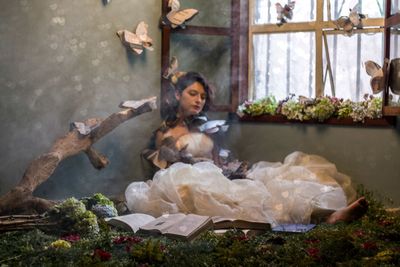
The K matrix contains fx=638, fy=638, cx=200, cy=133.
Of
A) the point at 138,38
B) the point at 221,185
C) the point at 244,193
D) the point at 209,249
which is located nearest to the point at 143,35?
the point at 138,38

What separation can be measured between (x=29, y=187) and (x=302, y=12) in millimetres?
2544

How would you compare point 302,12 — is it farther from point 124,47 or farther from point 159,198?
point 159,198

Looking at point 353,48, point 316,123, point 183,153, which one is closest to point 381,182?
point 316,123

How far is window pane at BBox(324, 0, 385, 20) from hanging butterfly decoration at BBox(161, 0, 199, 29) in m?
1.07

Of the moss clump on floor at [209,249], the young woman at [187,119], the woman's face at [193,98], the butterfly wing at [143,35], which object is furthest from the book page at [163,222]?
the butterfly wing at [143,35]

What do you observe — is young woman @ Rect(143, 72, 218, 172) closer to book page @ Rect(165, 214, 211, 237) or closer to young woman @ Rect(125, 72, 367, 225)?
young woman @ Rect(125, 72, 367, 225)

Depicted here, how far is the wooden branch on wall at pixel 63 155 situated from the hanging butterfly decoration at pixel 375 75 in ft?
5.22

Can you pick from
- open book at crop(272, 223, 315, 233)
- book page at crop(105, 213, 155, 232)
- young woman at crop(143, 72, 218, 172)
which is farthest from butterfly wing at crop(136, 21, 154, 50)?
open book at crop(272, 223, 315, 233)

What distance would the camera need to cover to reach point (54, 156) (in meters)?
4.24

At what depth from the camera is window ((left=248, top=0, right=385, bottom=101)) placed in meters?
4.86

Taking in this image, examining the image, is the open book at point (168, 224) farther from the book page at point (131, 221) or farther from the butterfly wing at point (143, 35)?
the butterfly wing at point (143, 35)

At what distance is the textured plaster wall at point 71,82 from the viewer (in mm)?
4086

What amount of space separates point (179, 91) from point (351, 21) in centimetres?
142

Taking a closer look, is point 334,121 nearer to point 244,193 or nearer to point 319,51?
point 319,51
